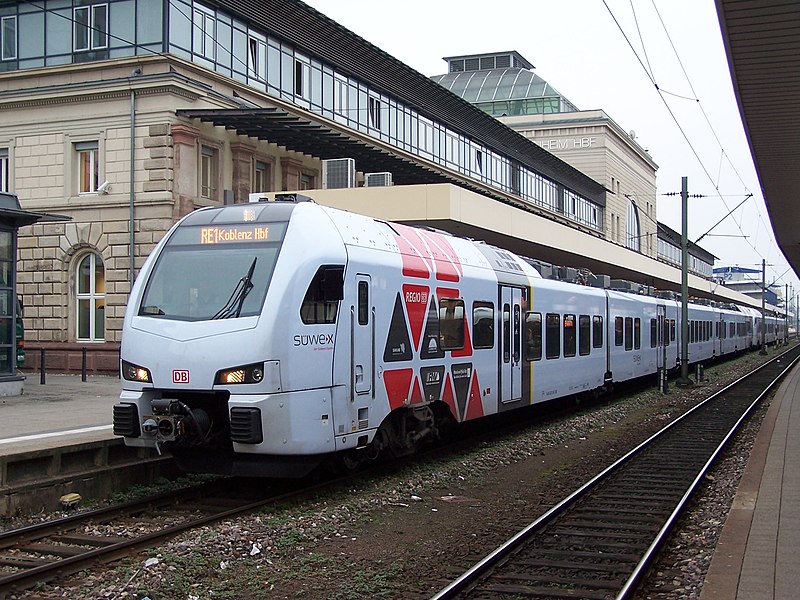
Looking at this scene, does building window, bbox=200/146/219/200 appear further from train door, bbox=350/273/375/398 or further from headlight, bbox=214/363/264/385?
headlight, bbox=214/363/264/385

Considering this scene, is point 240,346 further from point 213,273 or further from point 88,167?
point 88,167

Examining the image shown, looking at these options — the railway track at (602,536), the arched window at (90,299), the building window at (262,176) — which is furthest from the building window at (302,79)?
the railway track at (602,536)

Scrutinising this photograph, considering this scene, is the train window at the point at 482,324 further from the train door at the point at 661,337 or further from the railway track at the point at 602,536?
the train door at the point at 661,337

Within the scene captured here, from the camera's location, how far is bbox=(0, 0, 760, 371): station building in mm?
26078

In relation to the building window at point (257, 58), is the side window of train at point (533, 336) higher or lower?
lower

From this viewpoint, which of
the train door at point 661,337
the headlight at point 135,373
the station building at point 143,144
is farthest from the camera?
the train door at point 661,337

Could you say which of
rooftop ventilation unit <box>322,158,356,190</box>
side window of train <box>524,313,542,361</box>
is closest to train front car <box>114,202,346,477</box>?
side window of train <box>524,313,542,361</box>

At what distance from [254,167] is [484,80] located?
47894mm

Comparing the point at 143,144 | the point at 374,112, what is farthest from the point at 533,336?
the point at 374,112

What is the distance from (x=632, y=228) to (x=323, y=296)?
74196mm

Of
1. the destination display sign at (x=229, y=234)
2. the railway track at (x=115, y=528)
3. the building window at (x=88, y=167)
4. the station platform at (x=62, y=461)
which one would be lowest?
the railway track at (x=115, y=528)

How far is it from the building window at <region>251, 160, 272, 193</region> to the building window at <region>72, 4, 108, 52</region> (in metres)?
5.66

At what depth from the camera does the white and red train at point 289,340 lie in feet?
31.9

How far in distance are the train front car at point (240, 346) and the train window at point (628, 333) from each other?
50.3 feet
